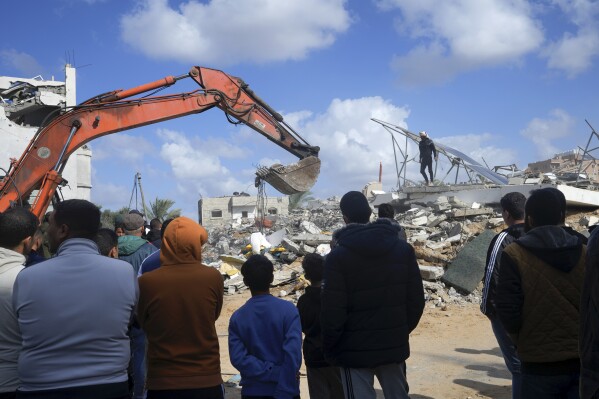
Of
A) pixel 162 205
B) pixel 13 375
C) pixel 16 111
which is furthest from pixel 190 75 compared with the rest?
pixel 162 205

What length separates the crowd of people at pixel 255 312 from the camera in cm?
266

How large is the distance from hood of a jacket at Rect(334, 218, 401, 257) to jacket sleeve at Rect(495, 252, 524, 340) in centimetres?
72

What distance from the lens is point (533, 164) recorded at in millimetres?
32594

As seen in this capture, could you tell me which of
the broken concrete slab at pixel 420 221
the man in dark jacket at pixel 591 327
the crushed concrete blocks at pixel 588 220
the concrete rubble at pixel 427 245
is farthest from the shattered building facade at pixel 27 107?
the man in dark jacket at pixel 591 327

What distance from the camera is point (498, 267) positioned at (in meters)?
4.02

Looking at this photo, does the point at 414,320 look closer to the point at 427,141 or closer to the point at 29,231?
the point at 29,231

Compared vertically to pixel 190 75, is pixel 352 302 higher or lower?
lower

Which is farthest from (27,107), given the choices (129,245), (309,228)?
(129,245)

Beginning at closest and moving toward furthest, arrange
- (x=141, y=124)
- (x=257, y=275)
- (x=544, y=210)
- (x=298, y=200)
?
(x=544, y=210), (x=257, y=275), (x=141, y=124), (x=298, y=200)

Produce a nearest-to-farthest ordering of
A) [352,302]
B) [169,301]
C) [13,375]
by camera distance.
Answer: [13,375] < [169,301] < [352,302]

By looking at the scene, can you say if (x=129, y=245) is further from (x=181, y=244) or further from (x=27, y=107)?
(x=27, y=107)

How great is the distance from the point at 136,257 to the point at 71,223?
2543 mm

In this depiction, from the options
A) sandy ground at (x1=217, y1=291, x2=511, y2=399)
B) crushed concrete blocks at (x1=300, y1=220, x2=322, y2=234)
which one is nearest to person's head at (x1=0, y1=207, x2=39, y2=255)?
Answer: sandy ground at (x1=217, y1=291, x2=511, y2=399)

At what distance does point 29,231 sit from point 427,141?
14.9 metres
